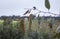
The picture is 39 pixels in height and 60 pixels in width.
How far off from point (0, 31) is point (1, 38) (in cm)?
24

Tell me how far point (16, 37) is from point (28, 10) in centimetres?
271

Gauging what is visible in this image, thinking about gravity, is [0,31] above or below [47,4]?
below

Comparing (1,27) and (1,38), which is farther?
(1,27)

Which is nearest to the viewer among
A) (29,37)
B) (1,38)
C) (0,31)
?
(29,37)

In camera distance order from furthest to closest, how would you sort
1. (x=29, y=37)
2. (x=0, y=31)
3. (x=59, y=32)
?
(x=0, y=31) → (x=29, y=37) → (x=59, y=32)

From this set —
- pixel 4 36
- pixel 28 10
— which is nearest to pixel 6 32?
pixel 4 36

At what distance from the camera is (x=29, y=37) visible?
1945mm

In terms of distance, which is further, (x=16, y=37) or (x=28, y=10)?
(x=16, y=37)

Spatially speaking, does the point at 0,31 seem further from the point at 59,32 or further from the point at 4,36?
the point at 59,32

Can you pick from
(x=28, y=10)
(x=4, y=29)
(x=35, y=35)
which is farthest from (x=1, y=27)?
(x=28, y=10)

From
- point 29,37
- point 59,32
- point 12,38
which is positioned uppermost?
point 59,32

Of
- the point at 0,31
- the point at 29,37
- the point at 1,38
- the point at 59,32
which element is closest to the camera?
the point at 59,32

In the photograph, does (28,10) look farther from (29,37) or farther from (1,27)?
(1,27)

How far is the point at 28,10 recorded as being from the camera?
460 mm
